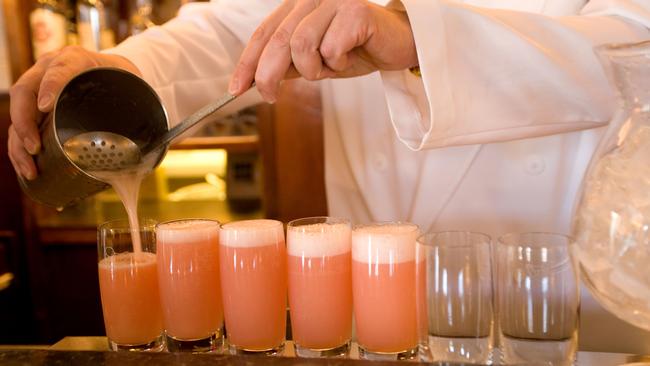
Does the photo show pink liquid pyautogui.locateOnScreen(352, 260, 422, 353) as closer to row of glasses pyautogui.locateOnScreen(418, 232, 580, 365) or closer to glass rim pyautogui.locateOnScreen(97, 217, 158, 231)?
row of glasses pyautogui.locateOnScreen(418, 232, 580, 365)

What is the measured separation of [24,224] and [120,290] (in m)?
1.82

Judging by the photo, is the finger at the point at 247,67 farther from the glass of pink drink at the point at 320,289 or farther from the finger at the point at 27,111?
the finger at the point at 27,111

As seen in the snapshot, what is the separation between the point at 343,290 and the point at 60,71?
0.61m

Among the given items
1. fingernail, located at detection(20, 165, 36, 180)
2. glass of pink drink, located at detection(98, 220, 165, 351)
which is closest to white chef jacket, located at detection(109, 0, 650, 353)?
fingernail, located at detection(20, 165, 36, 180)

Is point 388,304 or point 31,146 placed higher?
point 31,146

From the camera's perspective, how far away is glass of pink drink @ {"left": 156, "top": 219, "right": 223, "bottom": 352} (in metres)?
0.92

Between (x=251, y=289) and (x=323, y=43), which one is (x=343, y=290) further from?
(x=323, y=43)

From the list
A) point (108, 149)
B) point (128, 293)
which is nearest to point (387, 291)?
point (128, 293)

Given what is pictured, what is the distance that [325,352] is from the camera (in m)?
0.87

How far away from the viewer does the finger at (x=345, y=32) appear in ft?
2.69

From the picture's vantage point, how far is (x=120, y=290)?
0.95m

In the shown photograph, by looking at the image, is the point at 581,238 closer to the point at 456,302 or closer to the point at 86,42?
the point at 456,302

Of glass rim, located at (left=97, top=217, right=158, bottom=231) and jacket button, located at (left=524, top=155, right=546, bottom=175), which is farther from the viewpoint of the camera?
jacket button, located at (left=524, top=155, right=546, bottom=175)

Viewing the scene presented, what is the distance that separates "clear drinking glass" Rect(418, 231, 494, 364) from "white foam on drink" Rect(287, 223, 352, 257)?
16cm
